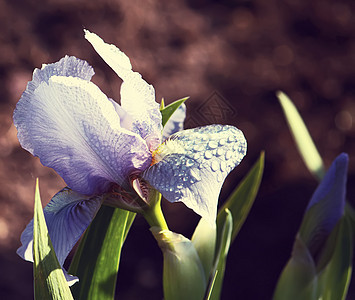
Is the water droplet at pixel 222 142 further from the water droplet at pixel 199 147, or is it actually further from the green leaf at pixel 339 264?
the green leaf at pixel 339 264

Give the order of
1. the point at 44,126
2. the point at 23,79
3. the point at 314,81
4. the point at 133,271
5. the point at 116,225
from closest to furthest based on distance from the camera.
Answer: the point at 44,126
the point at 116,225
the point at 23,79
the point at 133,271
the point at 314,81

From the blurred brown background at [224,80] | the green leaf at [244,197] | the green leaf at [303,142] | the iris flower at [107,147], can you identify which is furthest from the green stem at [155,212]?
the blurred brown background at [224,80]

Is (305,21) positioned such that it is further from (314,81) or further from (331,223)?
(331,223)

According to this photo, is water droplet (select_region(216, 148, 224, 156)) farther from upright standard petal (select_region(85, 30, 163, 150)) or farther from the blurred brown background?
the blurred brown background

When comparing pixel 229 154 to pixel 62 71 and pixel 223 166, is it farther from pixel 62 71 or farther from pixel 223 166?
pixel 62 71

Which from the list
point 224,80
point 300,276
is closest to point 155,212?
point 300,276

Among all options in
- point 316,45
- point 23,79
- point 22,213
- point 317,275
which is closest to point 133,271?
point 22,213

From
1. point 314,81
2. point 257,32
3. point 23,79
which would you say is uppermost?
point 23,79
